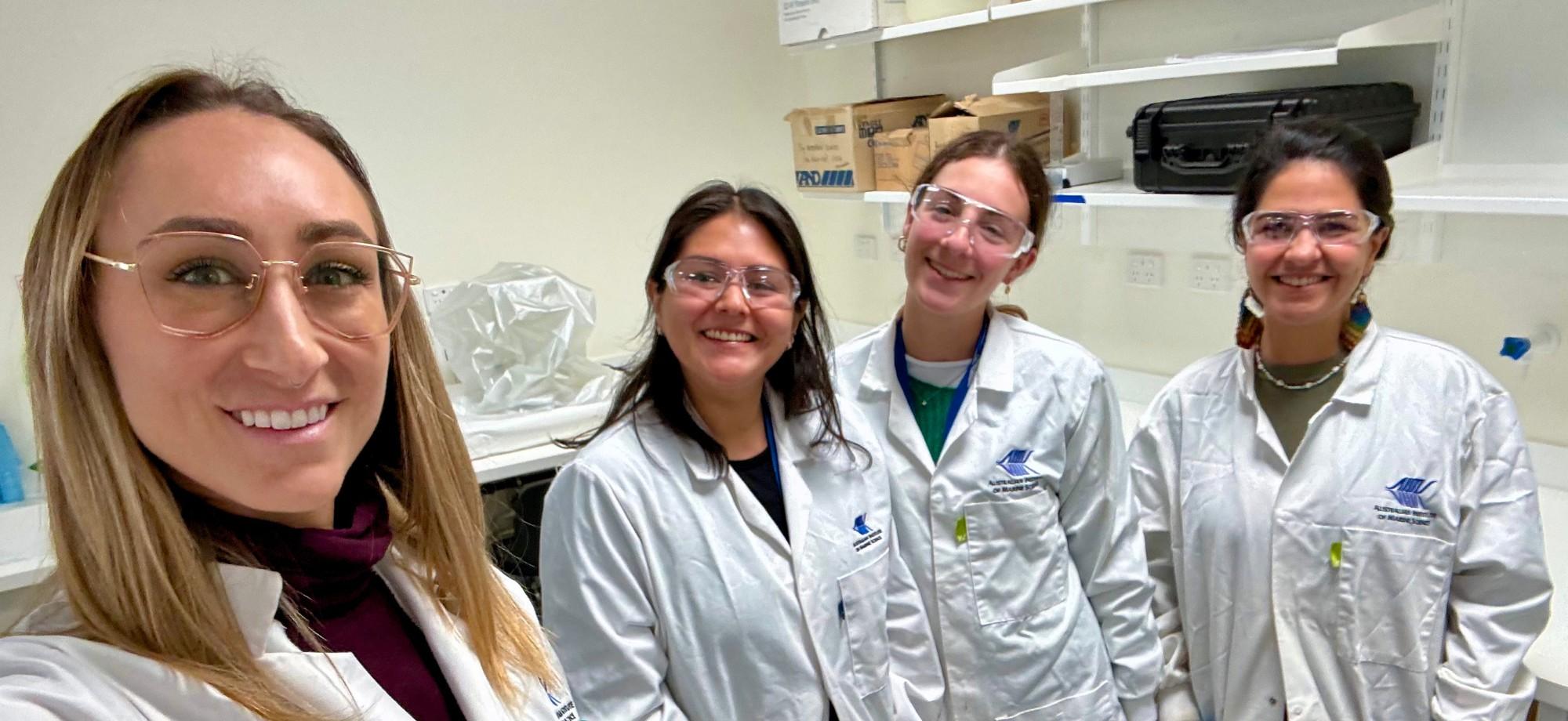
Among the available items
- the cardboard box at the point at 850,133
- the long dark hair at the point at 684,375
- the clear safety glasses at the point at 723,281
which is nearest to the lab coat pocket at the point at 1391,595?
the long dark hair at the point at 684,375

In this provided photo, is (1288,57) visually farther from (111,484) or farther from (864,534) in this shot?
(111,484)

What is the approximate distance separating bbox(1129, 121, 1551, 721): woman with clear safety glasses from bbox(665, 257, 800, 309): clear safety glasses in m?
0.81

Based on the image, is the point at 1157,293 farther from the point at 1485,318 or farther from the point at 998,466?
the point at 998,466

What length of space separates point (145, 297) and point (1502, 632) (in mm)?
1760

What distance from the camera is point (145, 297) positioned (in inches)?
26.1

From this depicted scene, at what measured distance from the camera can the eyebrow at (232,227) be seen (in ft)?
2.20

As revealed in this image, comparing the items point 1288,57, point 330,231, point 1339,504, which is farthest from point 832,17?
point 330,231

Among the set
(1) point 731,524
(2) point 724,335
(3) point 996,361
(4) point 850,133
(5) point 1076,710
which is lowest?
(5) point 1076,710

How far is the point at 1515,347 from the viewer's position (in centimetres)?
195

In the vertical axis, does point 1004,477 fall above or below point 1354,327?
below

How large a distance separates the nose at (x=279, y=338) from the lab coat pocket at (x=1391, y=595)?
1.50 metres

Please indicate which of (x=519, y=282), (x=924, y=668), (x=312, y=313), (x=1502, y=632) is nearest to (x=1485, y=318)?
(x=1502, y=632)

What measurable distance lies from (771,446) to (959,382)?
0.41 meters

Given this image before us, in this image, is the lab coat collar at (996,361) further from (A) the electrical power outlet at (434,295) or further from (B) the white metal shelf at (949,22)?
(A) the electrical power outlet at (434,295)
